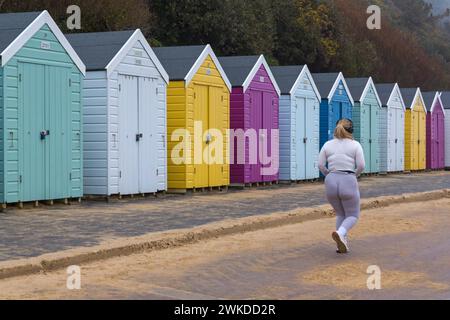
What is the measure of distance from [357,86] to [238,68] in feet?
28.4

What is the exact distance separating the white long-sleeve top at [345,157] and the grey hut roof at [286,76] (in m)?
14.3

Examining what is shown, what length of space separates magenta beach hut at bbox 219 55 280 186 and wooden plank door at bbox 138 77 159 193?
4.15m

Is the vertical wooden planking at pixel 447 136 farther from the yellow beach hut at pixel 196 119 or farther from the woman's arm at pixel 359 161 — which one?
the woman's arm at pixel 359 161

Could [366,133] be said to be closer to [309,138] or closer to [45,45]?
[309,138]

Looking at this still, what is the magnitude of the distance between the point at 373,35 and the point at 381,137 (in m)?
38.5

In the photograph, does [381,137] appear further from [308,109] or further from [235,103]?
[235,103]

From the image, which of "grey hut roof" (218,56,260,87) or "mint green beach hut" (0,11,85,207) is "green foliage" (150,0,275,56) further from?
"mint green beach hut" (0,11,85,207)

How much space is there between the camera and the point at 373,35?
70250mm

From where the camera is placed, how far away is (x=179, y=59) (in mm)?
21312

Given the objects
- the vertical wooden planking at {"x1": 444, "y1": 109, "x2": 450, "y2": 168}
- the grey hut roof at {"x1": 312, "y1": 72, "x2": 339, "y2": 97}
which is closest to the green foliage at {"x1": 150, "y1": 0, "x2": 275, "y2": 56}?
the vertical wooden planking at {"x1": 444, "y1": 109, "x2": 450, "y2": 168}

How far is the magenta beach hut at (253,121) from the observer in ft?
76.6

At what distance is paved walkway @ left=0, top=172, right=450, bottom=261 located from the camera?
11.2m
